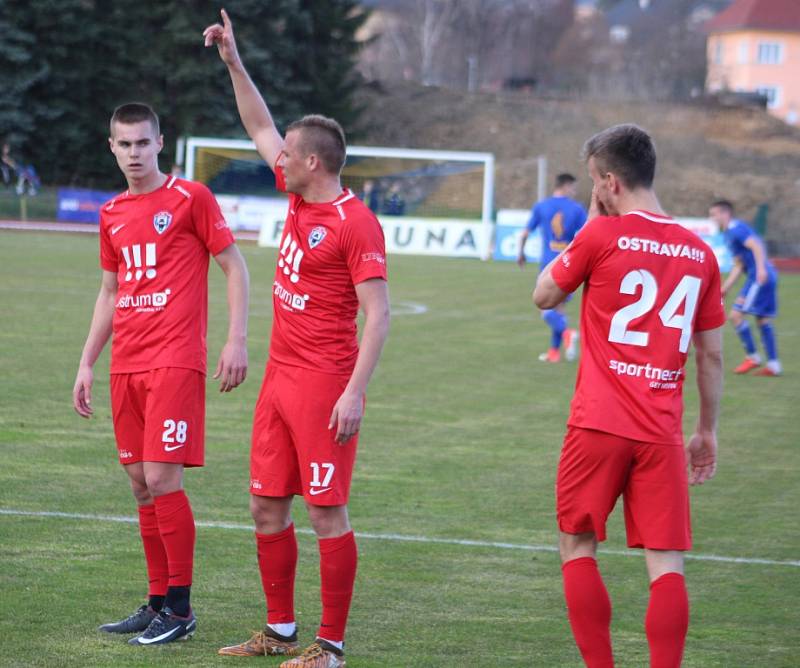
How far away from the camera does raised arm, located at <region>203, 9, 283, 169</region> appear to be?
5.57m

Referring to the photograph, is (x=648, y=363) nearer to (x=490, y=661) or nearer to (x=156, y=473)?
(x=490, y=661)

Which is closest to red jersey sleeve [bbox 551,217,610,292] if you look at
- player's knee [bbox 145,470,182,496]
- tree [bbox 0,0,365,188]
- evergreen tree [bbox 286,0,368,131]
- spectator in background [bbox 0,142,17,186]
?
player's knee [bbox 145,470,182,496]

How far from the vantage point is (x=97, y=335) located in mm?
5777

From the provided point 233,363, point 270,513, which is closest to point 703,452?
point 270,513

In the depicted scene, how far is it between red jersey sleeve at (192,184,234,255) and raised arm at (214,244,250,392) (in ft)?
0.12

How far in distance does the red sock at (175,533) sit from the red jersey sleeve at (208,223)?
102 centimetres

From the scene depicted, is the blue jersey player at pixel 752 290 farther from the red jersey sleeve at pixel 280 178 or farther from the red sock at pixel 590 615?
the red sock at pixel 590 615

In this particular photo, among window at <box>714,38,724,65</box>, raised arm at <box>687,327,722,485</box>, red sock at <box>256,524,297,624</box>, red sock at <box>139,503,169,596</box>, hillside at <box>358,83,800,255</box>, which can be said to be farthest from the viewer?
window at <box>714,38,724,65</box>

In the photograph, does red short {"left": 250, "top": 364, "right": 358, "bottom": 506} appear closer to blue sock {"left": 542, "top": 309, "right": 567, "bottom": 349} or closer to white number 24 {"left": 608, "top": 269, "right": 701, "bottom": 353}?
white number 24 {"left": 608, "top": 269, "right": 701, "bottom": 353}

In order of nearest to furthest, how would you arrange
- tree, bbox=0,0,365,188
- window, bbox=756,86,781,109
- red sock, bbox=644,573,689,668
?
1. red sock, bbox=644,573,689,668
2. tree, bbox=0,0,365,188
3. window, bbox=756,86,781,109

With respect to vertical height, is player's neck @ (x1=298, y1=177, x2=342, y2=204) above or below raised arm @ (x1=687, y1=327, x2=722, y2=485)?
above

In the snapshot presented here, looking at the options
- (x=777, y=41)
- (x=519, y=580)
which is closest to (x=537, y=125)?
(x=777, y=41)

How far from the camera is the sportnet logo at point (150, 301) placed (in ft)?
17.9

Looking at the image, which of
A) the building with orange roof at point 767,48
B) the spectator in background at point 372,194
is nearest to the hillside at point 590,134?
the spectator in background at point 372,194
